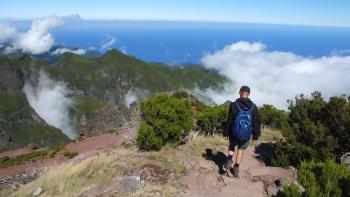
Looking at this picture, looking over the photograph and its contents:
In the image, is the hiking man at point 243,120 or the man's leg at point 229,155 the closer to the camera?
the hiking man at point 243,120

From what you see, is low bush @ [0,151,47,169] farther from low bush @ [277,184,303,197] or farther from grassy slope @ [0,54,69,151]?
grassy slope @ [0,54,69,151]

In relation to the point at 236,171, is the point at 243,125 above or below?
above

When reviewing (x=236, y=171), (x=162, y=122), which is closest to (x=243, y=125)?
(x=236, y=171)

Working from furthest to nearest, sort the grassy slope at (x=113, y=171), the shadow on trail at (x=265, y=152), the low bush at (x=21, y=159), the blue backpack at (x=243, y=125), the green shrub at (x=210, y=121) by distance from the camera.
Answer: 1. the low bush at (x=21, y=159)
2. the green shrub at (x=210, y=121)
3. the shadow on trail at (x=265, y=152)
4. the grassy slope at (x=113, y=171)
5. the blue backpack at (x=243, y=125)

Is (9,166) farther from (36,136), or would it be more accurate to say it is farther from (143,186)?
(36,136)

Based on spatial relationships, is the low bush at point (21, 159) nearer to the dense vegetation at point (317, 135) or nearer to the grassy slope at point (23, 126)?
the dense vegetation at point (317, 135)

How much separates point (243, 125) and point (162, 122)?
18.0 feet

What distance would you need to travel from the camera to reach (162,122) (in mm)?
15562

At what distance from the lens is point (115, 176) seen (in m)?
11.7

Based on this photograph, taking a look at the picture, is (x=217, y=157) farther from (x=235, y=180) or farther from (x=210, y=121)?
(x=210, y=121)

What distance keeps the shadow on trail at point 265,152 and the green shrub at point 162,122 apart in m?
2.67

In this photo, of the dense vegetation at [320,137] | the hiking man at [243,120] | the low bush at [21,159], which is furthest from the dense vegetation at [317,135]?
the low bush at [21,159]

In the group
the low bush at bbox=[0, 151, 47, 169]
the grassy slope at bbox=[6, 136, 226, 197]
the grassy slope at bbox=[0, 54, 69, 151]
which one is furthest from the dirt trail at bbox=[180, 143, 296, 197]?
the grassy slope at bbox=[0, 54, 69, 151]

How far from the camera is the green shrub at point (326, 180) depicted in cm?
757
